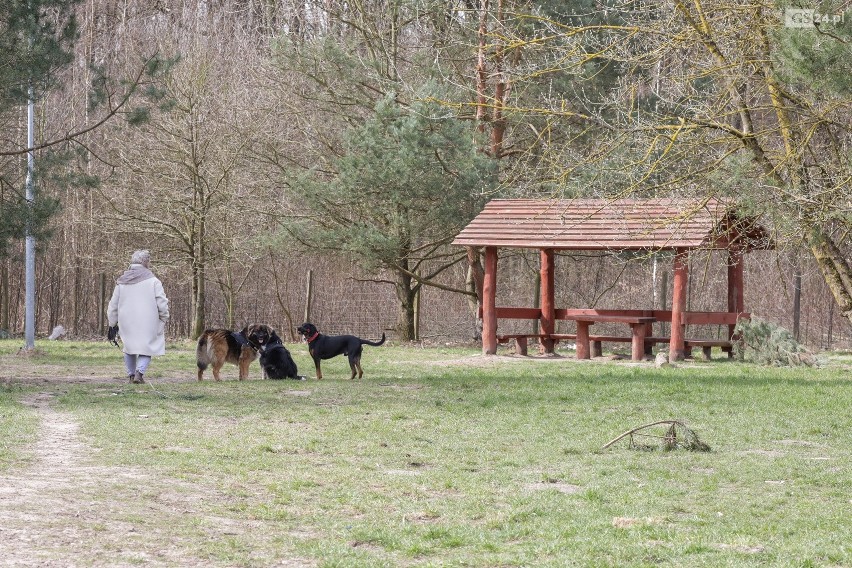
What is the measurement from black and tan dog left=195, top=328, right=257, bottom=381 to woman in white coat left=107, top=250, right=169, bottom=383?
763 millimetres

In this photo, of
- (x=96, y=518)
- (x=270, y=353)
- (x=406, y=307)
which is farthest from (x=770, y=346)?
(x=96, y=518)

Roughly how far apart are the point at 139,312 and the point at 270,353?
6.42ft

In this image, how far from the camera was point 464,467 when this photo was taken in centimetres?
879

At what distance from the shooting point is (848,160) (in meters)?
11.3

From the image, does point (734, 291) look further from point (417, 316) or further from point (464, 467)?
point (464, 467)

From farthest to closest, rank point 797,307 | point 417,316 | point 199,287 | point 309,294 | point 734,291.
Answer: point 417,316 → point 309,294 → point 199,287 → point 797,307 → point 734,291

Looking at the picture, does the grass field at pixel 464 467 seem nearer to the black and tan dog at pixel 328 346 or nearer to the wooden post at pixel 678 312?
the black and tan dog at pixel 328 346

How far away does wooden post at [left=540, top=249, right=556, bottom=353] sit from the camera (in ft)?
74.4

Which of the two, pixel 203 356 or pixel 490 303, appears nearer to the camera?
pixel 203 356

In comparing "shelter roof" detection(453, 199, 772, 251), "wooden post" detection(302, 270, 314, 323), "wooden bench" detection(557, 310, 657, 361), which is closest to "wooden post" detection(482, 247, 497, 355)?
"shelter roof" detection(453, 199, 772, 251)

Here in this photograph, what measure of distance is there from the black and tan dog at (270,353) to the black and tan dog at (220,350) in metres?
0.14

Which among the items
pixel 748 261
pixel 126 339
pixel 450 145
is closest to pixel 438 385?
pixel 126 339

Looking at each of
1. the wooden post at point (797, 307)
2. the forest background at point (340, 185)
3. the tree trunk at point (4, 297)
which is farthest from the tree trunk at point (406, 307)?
the tree trunk at point (4, 297)

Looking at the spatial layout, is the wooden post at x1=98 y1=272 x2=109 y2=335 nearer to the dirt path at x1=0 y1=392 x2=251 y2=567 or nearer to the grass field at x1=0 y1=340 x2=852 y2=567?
the grass field at x1=0 y1=340 x2=852 y2=567
